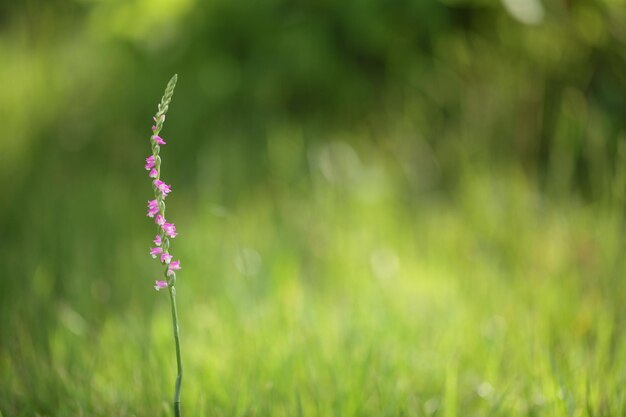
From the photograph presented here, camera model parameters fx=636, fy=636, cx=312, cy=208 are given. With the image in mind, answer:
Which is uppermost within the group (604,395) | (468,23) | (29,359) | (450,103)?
(468,23)

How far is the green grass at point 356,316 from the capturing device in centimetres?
127

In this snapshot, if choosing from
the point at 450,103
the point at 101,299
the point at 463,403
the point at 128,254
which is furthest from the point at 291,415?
the point at 450,103

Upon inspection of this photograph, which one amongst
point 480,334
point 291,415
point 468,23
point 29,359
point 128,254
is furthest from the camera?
point 468,23

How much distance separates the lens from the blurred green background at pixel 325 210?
1356 mm

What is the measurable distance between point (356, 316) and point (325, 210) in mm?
652

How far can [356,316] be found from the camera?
1.59 metres

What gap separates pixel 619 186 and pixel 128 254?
4.84ft

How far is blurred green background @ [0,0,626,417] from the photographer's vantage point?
4.45 feet

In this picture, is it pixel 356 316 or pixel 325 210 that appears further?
pixel 325 210

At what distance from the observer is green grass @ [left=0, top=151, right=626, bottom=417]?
1.27 meters

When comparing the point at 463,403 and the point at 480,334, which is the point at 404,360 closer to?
the point at 463,403

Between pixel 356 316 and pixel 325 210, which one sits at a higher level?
pixel 325 210

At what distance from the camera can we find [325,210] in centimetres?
218

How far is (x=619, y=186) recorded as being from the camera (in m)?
1.72
